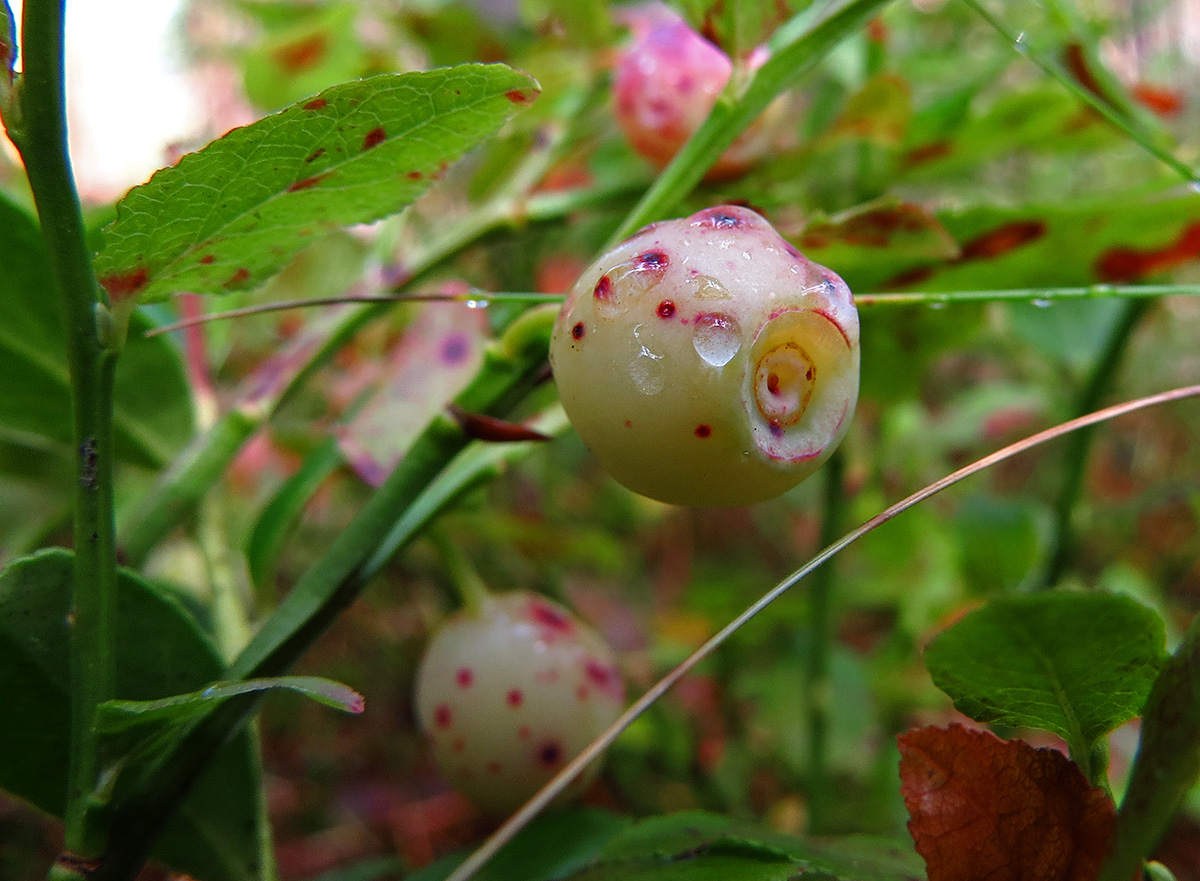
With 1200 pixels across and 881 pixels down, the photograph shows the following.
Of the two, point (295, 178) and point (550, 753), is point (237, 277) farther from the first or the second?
point (550, 753)

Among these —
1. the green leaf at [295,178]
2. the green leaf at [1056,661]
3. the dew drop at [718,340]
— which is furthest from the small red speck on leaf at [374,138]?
the green leaf at [1056,661]

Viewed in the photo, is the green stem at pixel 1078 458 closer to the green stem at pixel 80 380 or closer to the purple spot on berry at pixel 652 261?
the purple spot on berry at pixel 652 261

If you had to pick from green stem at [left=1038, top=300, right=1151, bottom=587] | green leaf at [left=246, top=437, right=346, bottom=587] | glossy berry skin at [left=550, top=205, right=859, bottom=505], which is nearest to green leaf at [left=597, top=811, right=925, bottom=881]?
glossy berry skin at [left=550, top=205, right=859, bottom=505]

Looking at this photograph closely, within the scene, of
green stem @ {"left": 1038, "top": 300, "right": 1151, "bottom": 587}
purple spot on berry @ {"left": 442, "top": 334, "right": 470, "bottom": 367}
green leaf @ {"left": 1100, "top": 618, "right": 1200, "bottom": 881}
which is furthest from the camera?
green stem @ {"left": 1038, "top": 300, "right": 1151, "bottom": 587}

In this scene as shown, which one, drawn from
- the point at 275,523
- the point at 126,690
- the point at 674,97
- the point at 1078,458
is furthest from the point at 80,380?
the point at 1078,458

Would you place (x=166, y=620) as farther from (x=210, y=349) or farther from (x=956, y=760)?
(x=210, y=349)

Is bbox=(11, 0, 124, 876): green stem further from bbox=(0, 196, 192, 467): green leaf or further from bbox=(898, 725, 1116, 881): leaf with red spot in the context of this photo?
bbox=(898, 725, 1116, 881): leaf with red spot

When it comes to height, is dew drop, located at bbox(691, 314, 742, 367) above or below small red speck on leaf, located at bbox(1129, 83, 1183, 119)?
below
